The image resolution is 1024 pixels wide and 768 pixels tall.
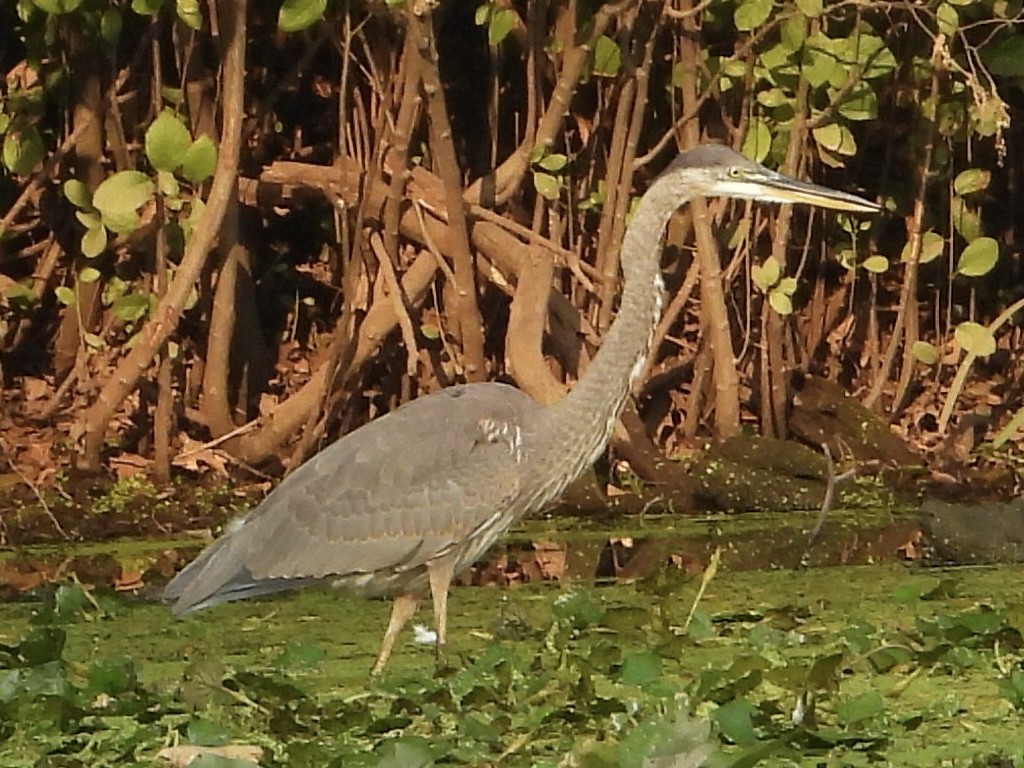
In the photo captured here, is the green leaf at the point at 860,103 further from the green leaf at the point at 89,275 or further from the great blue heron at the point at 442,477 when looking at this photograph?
the green leaf at the point at 89,275

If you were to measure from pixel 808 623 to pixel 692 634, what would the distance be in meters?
0.40

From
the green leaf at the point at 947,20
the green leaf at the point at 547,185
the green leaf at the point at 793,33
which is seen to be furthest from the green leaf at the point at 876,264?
the green leaf at the point at 547,185

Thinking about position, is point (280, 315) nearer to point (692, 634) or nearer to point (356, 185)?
point (356, 185)

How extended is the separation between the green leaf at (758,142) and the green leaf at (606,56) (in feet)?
1.58

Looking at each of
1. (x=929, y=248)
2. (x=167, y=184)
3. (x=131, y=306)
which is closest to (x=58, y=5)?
(x=167, y=184)

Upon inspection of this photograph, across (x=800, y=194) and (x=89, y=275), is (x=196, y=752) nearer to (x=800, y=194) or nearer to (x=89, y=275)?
(x=800, y=194)

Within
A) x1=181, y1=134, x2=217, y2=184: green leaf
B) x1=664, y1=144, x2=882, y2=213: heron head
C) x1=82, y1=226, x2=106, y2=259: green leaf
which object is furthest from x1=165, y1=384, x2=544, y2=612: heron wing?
x1=82, y1=226, x2=106, y2=259: green leaf

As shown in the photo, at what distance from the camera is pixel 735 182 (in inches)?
189

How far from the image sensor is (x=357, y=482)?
4.66 meters

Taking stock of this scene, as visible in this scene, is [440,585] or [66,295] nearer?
[440,585]

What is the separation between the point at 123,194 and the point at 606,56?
1.56m

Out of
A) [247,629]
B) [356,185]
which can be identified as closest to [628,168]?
[356,185]

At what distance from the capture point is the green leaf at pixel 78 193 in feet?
21.4

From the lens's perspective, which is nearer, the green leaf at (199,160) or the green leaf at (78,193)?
the green leaf at (199,160)
